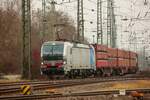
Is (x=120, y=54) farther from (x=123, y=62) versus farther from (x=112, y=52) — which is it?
(x=112, y=52)

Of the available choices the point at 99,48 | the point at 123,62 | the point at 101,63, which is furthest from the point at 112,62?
the point at 123,62

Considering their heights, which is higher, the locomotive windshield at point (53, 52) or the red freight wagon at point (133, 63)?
the locomotive windshield at point (53, 52)

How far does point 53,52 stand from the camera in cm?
3475

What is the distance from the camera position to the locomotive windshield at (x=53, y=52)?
3462cm

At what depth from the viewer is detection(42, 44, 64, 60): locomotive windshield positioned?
34.6m

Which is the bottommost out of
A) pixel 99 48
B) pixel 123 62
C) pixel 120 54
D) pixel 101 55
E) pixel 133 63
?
pixel 133 63

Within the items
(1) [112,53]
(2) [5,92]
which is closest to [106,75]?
(1) [112,53]

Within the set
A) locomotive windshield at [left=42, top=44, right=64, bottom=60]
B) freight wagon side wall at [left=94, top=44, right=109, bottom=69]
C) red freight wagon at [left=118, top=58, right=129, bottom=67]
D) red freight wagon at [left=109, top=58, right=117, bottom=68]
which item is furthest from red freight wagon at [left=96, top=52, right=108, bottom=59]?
locomotive windshield at [left=42, top=44, right=64, bottom=60]

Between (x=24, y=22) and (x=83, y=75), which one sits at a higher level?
(x=24, y=22)

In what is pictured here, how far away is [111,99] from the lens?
19406mm

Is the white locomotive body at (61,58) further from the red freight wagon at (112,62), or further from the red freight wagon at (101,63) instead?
the red freight wagon at (112,62)

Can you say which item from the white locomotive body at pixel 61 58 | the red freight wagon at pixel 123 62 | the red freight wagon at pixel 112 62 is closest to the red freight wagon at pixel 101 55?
the red freight wagon at pixel 112 62

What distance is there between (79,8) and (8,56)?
10388mm

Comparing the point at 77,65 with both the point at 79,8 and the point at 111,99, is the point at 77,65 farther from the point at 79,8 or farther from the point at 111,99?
the point at 111,99
